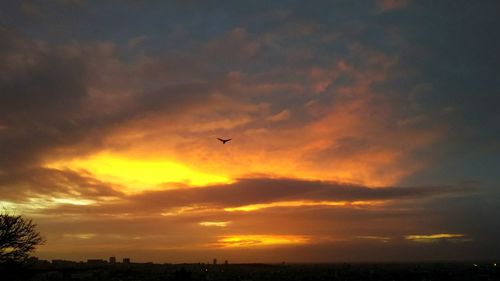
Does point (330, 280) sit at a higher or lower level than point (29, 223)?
lower

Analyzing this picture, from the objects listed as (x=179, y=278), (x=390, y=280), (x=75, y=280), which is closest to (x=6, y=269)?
(x=179, y=278)

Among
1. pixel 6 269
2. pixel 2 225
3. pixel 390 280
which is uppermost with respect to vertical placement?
pixel 2 225

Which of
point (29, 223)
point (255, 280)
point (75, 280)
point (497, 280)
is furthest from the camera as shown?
point (255, 280)

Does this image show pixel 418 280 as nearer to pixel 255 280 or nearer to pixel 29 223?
pixel 255 280

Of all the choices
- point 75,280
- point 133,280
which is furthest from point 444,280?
point 75,280

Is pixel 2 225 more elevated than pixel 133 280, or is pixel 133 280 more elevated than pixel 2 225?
pixel 2 225

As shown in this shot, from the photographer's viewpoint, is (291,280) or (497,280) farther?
(291,280)

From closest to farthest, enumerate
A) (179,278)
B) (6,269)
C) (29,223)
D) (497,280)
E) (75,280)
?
(6,269) < (29,223) < (179,278) < (75,280) < (497,280)

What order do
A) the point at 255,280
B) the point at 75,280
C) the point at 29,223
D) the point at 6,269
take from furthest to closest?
the point at 255,280, the point at 75,280, the point at 29,223, the point at 6,269

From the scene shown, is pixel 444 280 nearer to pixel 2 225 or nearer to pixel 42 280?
pixel 42 280
